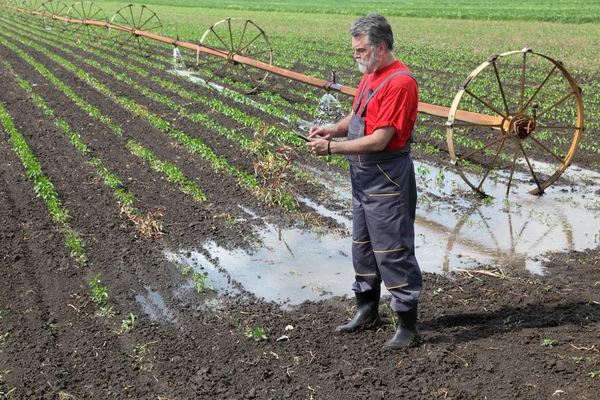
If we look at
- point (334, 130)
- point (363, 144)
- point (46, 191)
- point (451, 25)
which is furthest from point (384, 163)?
point (451, 25)

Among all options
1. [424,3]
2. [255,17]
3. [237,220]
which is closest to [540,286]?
[237,220]

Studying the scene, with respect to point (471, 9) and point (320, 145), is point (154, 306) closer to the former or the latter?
point (320, 145)

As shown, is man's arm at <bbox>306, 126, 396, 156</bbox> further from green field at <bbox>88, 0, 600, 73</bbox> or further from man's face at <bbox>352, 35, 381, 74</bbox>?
green field at <bbox>88, 0, 600, 73</bbox>

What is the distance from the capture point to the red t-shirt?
391 centimetres

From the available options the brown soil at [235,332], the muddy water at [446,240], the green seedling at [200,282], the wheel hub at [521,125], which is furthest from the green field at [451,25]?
the green seedling at [200,282]

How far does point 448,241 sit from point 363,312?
2.08 metres

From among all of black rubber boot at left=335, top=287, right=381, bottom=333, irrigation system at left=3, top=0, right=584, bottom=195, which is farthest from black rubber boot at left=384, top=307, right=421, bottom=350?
irrigation system at left=3, top=0, right=584, bottom=195

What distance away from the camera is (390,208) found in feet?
13.5

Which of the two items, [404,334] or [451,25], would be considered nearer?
[404,334]

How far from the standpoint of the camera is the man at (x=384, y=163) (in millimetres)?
3943

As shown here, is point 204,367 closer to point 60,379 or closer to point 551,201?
Answer: point 60,379

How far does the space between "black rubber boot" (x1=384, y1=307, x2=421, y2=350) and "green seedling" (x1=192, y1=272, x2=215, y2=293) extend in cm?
169

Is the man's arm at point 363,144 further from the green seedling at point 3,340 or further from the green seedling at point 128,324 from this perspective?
the green seedling at point 3,340

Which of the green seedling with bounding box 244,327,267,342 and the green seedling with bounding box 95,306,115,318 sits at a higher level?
the green seedling with bounding box 244,327,267,342
